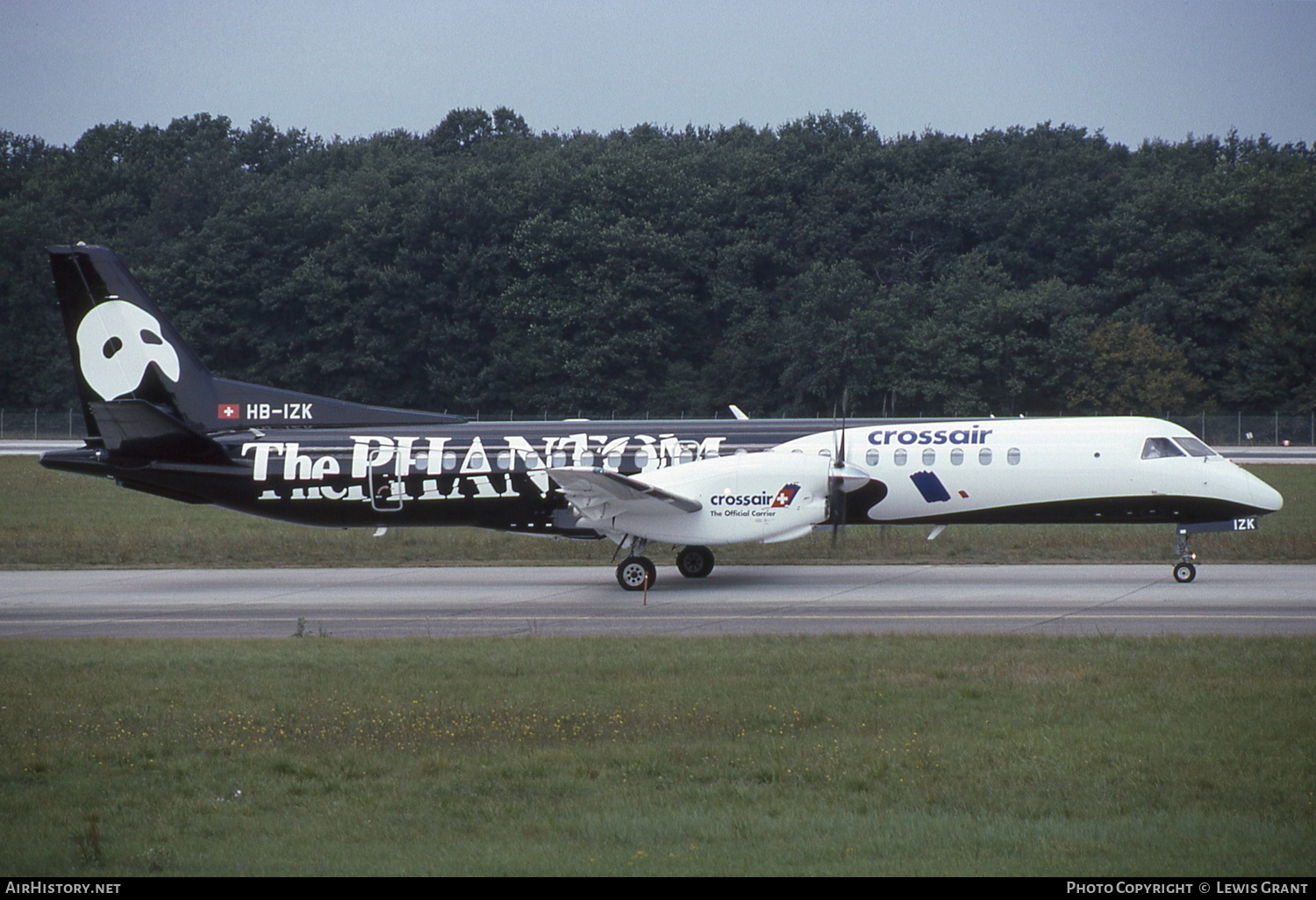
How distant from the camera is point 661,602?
22.1 meters

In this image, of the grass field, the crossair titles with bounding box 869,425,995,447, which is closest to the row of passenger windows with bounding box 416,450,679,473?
the crossair titles with bounding box 869,425,995,447

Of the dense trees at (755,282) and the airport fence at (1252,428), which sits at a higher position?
the dense trees at (755,282)

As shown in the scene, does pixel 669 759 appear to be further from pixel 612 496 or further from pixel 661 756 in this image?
pixel 612 496

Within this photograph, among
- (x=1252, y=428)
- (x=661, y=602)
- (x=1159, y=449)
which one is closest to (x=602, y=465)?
(x=661, y=602)

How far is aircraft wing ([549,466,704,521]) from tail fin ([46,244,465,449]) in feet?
16.7

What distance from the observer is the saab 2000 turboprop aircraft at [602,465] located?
2331cm

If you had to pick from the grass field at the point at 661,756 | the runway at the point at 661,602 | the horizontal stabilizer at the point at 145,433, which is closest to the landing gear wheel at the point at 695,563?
the runway at the point at 661,602

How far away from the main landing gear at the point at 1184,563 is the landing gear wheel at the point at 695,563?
9102mm

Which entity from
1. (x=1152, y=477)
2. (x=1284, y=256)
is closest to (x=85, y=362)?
(x=1152, y=477)

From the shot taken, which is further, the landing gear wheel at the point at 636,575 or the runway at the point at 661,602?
the landing gear wheel at the point at 636,575

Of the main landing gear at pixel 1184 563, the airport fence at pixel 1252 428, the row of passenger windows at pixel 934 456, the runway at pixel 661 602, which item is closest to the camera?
the runway at pixel 661 602

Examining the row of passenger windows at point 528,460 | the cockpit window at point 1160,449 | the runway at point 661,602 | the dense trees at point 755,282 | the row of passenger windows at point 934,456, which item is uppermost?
the dense trees at point 755,282

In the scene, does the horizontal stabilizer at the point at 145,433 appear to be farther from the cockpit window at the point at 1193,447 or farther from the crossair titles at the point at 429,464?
the cockpit window at the point at 1193,447

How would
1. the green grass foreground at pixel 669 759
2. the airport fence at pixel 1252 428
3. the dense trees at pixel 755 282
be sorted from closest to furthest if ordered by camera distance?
1. the green grass foreground at pixel 669 759
2. the airport fence at pixel 1252 428
3. the dense trees at pixel 755 282
